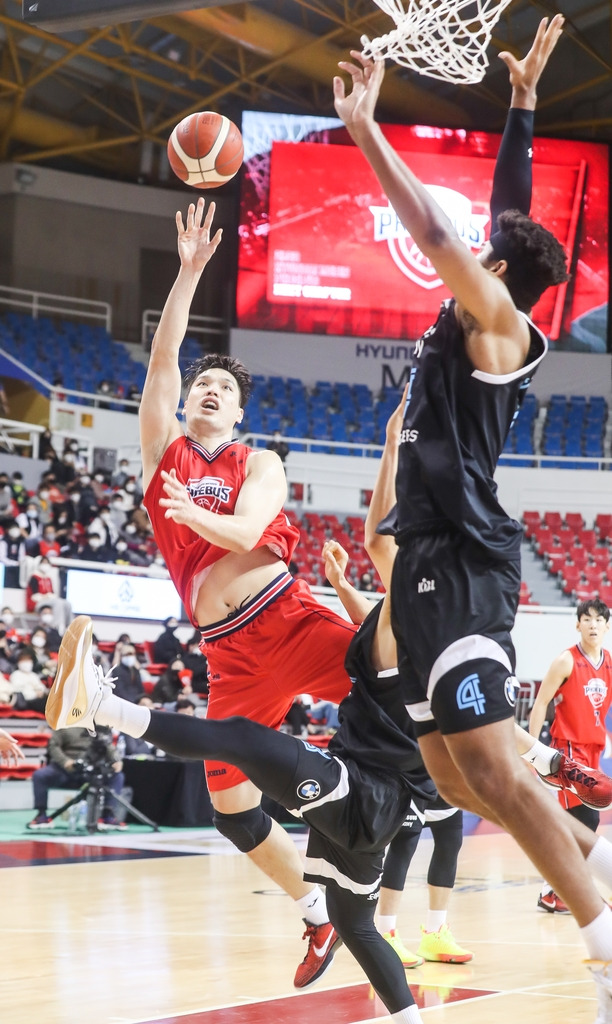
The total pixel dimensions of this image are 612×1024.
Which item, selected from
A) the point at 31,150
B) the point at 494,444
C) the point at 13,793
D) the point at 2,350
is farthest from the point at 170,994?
the point at 31,150

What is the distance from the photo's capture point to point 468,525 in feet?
10.2

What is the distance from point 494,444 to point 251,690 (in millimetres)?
1755

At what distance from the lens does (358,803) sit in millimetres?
3758

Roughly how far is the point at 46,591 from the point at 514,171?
1112 cm

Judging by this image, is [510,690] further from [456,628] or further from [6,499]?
[6,499]

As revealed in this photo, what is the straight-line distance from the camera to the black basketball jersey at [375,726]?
389 cm

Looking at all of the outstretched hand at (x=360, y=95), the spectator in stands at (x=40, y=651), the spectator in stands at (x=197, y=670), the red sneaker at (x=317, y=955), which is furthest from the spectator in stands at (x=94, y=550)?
the outstretched hand at (x=360, y=95)

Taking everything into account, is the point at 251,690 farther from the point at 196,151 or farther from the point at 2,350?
the point at 2,350

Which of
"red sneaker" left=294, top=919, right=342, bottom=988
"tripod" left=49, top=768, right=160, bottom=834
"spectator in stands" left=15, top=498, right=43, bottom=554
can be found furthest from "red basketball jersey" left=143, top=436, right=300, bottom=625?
"spectator in stands" left=15, top=498, right=43, bottom=554

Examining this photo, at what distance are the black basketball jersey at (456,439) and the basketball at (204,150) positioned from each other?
2643mm

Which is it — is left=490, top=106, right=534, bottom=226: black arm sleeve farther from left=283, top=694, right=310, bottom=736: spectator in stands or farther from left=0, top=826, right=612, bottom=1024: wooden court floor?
left=283, top=694, right=310, bottom=736: spectator in stands

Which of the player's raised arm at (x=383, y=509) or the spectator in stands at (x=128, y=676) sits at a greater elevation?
the player's raised arm at (x=383, y=509)

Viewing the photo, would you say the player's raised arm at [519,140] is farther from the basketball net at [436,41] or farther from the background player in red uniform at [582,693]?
the background player in red uniform at [582,693]

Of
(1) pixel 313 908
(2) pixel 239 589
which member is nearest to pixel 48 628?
(2) pixel 239 589
